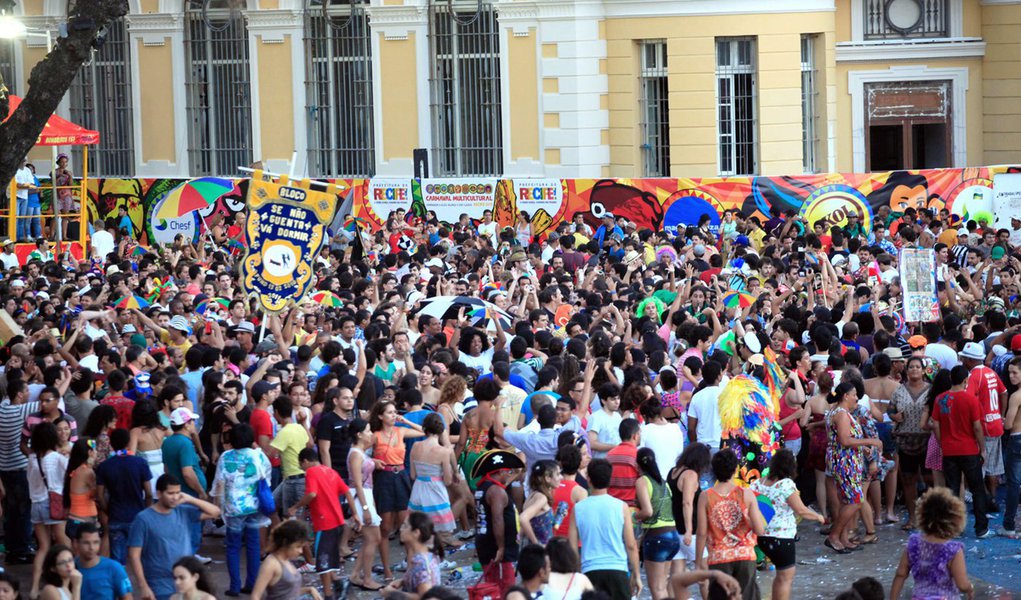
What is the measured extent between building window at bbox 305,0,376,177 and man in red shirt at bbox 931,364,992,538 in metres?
18.5

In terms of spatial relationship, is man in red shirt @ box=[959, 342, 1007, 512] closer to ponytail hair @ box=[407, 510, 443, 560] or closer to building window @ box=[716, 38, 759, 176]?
ponytail hair @ box=[407, 510, 443, 560]

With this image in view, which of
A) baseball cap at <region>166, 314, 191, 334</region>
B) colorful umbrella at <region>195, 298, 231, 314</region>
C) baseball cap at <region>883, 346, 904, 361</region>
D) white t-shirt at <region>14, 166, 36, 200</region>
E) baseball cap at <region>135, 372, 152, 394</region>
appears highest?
white t-shirt at <region>14, 166, 36, 200</region>

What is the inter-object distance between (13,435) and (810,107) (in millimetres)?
19336

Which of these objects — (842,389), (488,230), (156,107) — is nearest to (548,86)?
(488,230)

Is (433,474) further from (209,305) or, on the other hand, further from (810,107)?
(810,107)

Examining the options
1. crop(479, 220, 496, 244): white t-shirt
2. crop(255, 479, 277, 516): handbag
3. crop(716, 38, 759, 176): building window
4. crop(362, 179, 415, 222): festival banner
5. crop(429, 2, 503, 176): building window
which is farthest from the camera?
crop(429, 2, 503, 176): building window

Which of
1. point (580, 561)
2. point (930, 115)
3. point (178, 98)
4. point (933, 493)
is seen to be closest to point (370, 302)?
point (580, 561)

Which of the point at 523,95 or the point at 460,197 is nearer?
the point at 460,197

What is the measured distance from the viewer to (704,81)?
28.0 metres

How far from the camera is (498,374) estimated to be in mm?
12641

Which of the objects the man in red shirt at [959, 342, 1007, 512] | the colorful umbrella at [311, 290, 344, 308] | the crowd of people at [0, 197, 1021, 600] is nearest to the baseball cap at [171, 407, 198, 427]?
the crowd of people at [0, 197, 1021, 600]

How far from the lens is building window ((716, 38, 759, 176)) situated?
28.2 m

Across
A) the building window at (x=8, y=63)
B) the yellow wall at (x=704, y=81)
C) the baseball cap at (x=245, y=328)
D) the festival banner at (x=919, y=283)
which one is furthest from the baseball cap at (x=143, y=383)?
the building window at (x=8, y=63)

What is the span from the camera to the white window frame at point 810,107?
2886 centimetres
